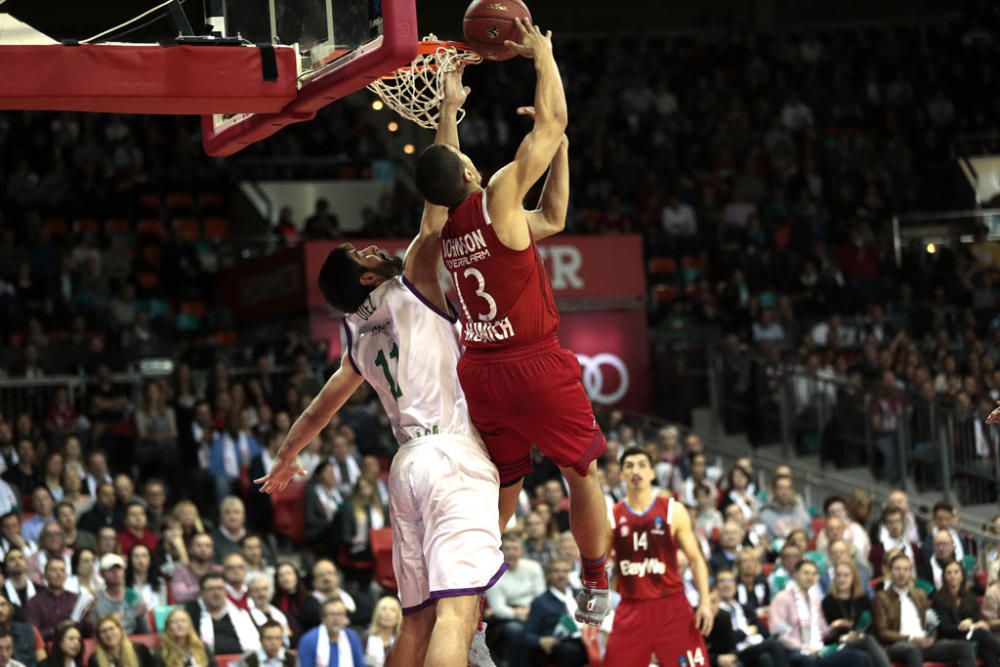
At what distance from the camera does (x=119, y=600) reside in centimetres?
1188

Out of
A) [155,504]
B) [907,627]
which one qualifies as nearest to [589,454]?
[907,627]

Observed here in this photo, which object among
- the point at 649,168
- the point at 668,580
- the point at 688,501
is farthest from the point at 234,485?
the point at 649,168

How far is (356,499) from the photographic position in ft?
44.9

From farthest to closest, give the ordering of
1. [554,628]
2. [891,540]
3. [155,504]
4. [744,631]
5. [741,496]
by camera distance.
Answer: [741,496], [891,540], [155,504], [744,631], [554,628]

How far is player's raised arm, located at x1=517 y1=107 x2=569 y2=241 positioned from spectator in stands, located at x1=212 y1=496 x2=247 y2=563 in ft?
23.6

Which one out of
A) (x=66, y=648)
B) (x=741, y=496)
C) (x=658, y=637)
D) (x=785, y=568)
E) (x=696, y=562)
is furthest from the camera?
(x=741, y=496)

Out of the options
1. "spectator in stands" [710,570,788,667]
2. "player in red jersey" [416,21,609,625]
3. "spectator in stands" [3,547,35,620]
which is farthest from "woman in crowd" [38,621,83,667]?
"player in red jersey" [416,21,609,625]

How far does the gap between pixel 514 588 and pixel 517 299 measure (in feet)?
22.3

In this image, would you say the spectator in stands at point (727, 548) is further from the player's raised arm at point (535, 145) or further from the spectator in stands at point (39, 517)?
the player's raised arm at point (535, 145)

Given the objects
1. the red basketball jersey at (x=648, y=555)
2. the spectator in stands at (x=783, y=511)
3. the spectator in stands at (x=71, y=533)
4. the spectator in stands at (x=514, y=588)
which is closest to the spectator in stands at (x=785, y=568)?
the spectator in stands at (x=783, y=511)

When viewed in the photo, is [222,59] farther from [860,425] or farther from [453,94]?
[860,425]

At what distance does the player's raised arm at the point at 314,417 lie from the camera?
6824 mm

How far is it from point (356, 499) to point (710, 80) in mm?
14754

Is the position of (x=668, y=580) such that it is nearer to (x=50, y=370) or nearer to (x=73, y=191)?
(x=50, y=370)
